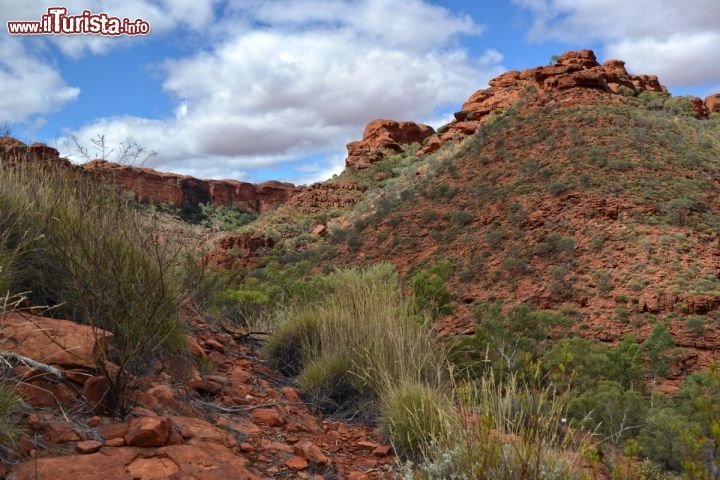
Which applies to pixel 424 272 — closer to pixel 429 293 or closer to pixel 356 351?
pixel 429 293

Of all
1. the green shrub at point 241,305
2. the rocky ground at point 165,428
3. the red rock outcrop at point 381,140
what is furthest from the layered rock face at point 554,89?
the rocky ground at point 165,428

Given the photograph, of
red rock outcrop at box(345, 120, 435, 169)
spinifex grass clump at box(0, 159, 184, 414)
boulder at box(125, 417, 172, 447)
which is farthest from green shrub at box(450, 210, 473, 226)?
red rock outcrop at box(345, 120, 435, 169)

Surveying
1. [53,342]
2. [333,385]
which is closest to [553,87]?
[333,385]

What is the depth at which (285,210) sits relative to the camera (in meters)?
36.8

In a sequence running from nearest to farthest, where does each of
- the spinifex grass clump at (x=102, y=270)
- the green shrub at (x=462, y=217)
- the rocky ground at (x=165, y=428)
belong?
1. the rocky ground at (x=165, y=428)
2. the spinifex grass clump at (x=102, y=270)
3. the green shrub at (x=462, y=217)

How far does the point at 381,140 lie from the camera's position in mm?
44562

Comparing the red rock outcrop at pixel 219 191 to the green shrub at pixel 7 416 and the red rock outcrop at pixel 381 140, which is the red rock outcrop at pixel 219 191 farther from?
the green shrub at pixel 7 416

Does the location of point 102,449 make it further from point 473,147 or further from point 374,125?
point 374,125

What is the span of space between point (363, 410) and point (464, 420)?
1.43 m

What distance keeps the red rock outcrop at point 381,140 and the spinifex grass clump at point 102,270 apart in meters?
38.2

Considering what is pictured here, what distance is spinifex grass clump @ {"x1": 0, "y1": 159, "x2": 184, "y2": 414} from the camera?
2.99 meters

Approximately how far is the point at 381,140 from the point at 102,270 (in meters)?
42.5

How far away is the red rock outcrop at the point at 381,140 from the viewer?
42781 mm

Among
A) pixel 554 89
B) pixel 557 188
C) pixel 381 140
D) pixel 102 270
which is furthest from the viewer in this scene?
pixel 381 140
